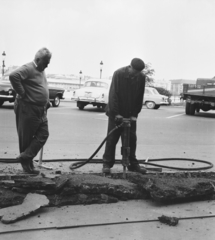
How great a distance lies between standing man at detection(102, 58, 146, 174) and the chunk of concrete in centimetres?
173

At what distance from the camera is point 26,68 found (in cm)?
507

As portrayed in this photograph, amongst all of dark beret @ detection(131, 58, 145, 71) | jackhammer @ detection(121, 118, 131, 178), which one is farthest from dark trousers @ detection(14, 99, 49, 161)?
dark beret @ detection(131, 58, 145, 71)

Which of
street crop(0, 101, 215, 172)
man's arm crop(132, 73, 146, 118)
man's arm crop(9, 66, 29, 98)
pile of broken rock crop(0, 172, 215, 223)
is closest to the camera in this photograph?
pile of broken rock crop(0, 172, 215, 223)

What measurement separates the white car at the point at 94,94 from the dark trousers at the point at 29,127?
15.1 m

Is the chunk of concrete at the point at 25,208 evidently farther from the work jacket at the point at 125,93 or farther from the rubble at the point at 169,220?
the work jacket at the point at 125,93

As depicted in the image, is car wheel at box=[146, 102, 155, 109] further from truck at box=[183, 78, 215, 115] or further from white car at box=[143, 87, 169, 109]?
truck at box=[183, 78, 215, 115]

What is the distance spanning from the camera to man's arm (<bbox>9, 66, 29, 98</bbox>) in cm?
496

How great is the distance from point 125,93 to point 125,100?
0.10m

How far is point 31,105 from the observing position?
5.16m

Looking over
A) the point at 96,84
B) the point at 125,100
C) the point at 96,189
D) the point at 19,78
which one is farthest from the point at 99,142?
the point at 96,84

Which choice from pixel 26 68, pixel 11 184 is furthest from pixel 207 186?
pixel 26 68

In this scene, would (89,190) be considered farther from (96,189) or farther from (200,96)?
(200,96)

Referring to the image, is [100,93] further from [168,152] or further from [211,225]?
[211,225]

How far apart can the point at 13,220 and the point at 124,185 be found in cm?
150
